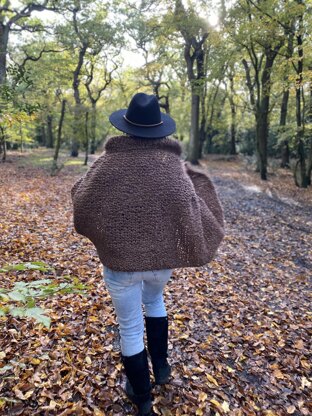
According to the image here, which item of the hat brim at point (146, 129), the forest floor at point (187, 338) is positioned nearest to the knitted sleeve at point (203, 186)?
the hat brim at point (146, 129)

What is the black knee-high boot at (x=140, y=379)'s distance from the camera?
2086 millimetres

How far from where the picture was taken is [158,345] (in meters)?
2.38

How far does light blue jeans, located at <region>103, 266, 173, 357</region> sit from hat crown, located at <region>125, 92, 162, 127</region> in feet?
3.04

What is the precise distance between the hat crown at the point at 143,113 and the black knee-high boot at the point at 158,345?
1.43 m

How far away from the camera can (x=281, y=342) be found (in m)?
3.38

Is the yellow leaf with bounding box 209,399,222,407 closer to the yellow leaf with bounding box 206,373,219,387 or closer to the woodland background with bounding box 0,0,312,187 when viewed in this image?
the yellow leaf with bounding box 206,373,219,387

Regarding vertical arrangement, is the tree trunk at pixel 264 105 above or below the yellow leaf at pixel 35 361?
above

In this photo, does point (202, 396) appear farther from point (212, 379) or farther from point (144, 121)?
point (144, 121)

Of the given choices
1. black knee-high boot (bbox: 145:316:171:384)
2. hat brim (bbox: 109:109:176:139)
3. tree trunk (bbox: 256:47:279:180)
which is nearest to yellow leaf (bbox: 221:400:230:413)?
black knee-high boot (bbox: 145:316:171:384)

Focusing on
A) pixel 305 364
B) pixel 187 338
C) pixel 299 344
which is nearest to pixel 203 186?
pixel 187 338

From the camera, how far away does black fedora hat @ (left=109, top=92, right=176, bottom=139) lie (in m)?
1.82

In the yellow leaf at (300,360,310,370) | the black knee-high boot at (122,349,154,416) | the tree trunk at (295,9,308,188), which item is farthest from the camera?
the tree trunk at (295,9,308,188)

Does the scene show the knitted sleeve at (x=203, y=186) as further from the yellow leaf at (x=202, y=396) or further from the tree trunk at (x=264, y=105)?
the tree trunk at (x=264, y=105)

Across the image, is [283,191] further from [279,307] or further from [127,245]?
[127,245]
